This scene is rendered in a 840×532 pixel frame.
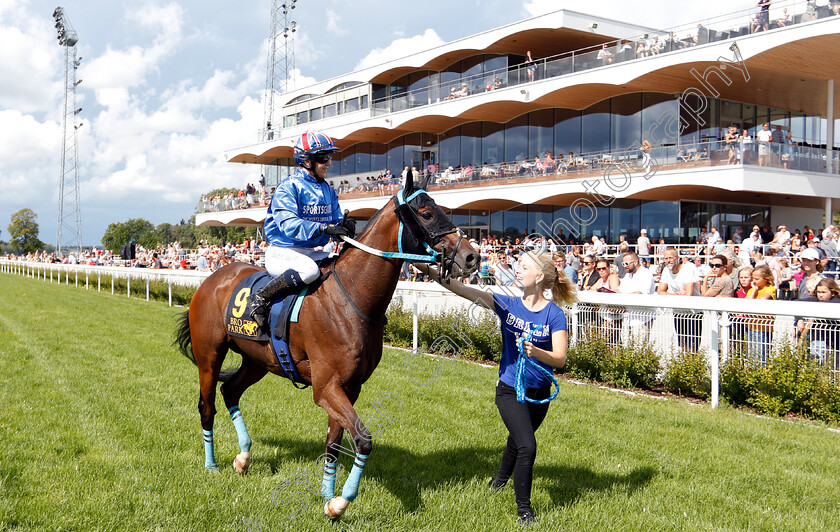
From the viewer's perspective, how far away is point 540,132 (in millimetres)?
23328

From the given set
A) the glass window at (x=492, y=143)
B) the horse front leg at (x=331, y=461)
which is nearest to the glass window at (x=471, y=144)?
the glass window at (x=492, y=143)

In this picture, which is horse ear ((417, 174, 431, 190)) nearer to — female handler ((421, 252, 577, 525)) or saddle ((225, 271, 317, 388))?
female handler ((421, 252, 577, 525))

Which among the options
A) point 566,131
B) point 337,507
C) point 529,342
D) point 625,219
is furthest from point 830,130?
point 337,507

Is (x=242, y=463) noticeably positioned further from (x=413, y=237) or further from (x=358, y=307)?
(x=413, y=237)

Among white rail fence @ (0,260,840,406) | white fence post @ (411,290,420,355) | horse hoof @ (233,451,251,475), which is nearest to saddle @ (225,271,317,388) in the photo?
horse hoof @ (233,451,251,475)

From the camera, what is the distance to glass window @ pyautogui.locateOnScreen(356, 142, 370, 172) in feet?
103

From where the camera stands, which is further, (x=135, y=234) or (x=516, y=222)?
(x=135, y=234)

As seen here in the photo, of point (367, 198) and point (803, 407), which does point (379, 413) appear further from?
point (367, 198)

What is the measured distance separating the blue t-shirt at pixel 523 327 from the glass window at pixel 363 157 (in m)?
28.3

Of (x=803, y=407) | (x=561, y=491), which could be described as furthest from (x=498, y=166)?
(x=561, y=491)

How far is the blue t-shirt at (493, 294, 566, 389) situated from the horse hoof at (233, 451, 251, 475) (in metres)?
1.79

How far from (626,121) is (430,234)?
18745 millimetres

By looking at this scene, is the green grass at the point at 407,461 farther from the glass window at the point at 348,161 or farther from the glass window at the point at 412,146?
the glass window at the point at 348,161

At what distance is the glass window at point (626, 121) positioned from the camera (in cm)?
1984
